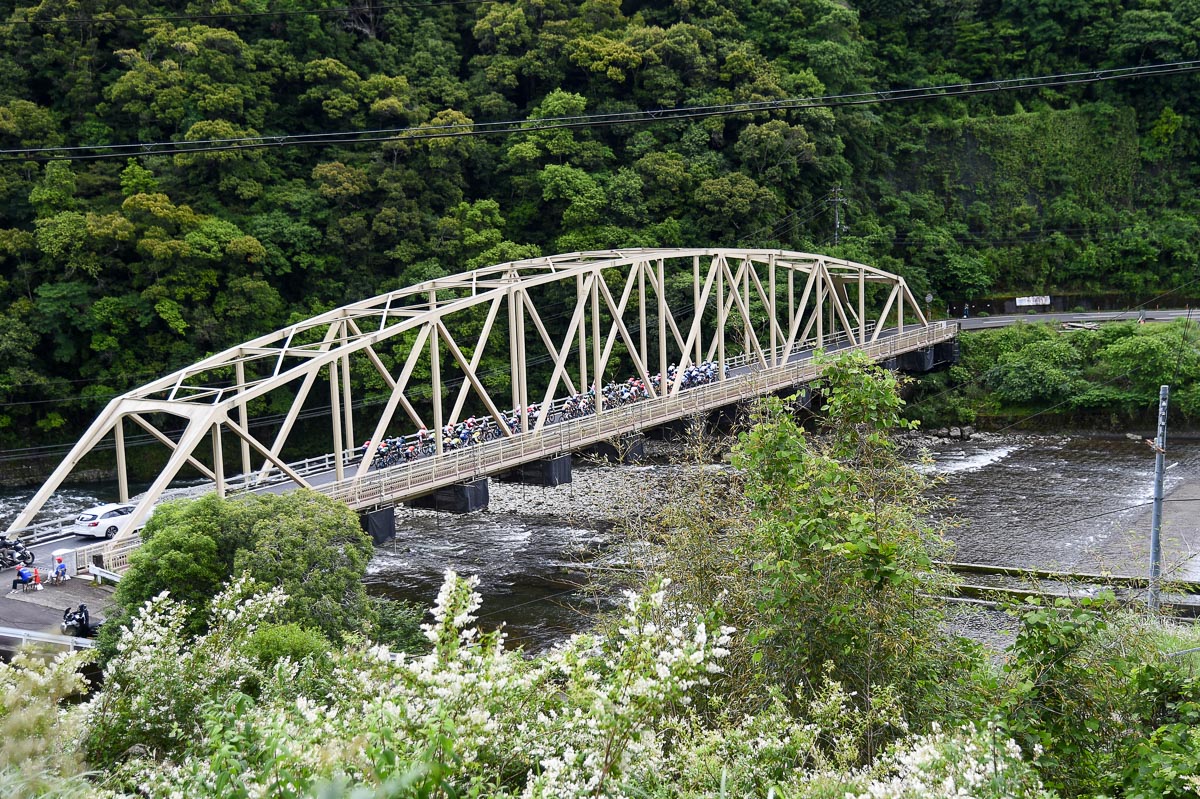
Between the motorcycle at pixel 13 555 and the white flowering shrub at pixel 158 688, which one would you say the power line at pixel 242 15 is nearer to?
the motorcycle at pixel 13 555

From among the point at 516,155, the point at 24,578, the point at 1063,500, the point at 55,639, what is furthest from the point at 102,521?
the point at 1063,500

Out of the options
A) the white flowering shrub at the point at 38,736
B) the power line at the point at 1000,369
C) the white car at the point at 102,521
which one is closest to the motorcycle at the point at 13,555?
the white car at the point at 102,521

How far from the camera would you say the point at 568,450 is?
24.6m

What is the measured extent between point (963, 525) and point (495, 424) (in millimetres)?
13572

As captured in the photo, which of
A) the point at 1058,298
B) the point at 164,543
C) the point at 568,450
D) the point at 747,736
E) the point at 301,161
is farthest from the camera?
the point at 1058,298

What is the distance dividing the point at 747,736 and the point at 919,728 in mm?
2220

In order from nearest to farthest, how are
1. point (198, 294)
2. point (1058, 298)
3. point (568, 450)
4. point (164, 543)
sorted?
1. point (164, 543)
2. point (568, 450)
3. point (198, 294)
4. point (1058, 298)

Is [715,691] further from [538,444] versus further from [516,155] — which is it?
[516,155]

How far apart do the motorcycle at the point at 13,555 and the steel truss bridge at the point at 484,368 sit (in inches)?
17.9

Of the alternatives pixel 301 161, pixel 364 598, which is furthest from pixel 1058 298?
pixel 364 598

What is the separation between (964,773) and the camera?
19.6 feet

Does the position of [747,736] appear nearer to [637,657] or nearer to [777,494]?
[637,657]

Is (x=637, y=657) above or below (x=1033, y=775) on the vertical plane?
above

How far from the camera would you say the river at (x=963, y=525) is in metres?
21.8
